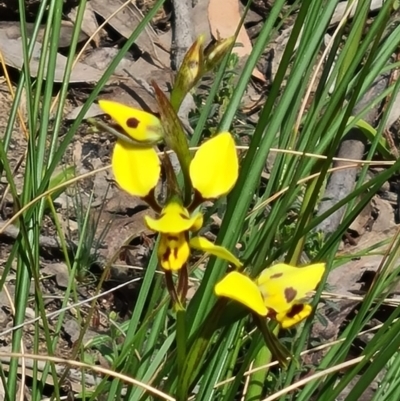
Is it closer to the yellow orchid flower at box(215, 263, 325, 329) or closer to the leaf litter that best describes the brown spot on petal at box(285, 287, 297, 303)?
the yellow orchid flower at box(215, 263, 325, 329)

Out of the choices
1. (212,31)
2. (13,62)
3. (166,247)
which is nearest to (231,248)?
(166,247)

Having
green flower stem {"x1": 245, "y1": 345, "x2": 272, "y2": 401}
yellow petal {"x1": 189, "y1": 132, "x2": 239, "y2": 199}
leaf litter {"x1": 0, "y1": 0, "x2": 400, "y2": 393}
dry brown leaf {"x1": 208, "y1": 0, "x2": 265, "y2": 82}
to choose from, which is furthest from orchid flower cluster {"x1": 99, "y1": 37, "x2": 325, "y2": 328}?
dry brown leaf {"x1": 208, "y1": 0, "x2": 265, "y2": 82}

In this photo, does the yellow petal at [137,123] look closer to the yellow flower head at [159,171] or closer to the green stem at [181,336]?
the yellow flower head at [159,171]

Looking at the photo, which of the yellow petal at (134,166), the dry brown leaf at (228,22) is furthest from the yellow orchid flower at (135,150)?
the dry brown leaf at (228,22)

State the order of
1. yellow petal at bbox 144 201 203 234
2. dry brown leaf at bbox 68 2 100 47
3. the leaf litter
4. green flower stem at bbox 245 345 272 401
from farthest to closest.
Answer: dry brown leaf at bbox 68 2 100 47 < the leaf litter < green flower stem at bbox 245 345 272 401 < yellow petal at bbox 144 201 203 234

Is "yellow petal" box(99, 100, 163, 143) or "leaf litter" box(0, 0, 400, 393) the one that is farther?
"leaf litter" box(0, 0, 400, 393)

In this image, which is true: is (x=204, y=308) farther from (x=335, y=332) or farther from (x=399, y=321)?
(x=335, y=332)
